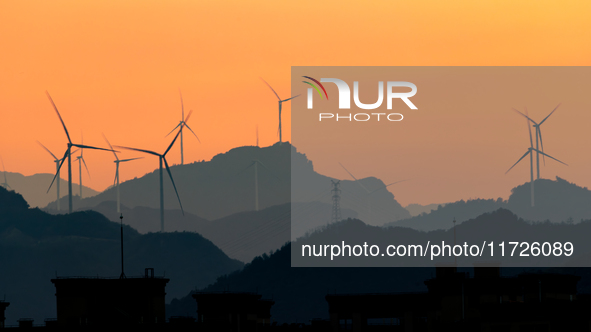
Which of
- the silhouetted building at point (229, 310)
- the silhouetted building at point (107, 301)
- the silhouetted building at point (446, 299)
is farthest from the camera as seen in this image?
the silhouetted building at point (446, 299)

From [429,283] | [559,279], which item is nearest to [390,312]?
[429,283]

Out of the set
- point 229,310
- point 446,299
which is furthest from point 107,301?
point 446,299

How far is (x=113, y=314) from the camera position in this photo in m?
124

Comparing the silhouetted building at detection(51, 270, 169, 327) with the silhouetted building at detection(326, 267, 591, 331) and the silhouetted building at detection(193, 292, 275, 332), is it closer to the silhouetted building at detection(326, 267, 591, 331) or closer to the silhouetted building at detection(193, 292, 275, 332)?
the silhouetted building at detection(193, 292, 275, 332)

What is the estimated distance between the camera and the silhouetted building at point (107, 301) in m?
123

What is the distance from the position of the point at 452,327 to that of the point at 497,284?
1551 cm

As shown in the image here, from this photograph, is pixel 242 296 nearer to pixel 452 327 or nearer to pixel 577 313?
pixel 452 327

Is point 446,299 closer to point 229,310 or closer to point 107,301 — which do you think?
point 229,310

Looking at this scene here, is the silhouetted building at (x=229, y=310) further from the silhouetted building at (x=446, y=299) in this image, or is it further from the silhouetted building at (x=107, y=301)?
the silhouetted building at (x=446, y=299)

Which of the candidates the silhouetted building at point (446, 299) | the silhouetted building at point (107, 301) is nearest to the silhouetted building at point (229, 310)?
the silhouetted building at point (107, 301)

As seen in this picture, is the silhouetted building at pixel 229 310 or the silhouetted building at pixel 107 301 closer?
the silhouetted building at pixel 107 301

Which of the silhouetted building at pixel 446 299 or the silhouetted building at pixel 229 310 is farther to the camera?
the silhouetted building at pixel 446 299

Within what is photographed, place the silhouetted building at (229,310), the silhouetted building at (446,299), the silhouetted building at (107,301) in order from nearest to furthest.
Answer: the silhouetted building at (107,301), the silhouetted building at (229,310), the silhouetted building at (446,299)

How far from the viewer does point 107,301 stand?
12462 cm
